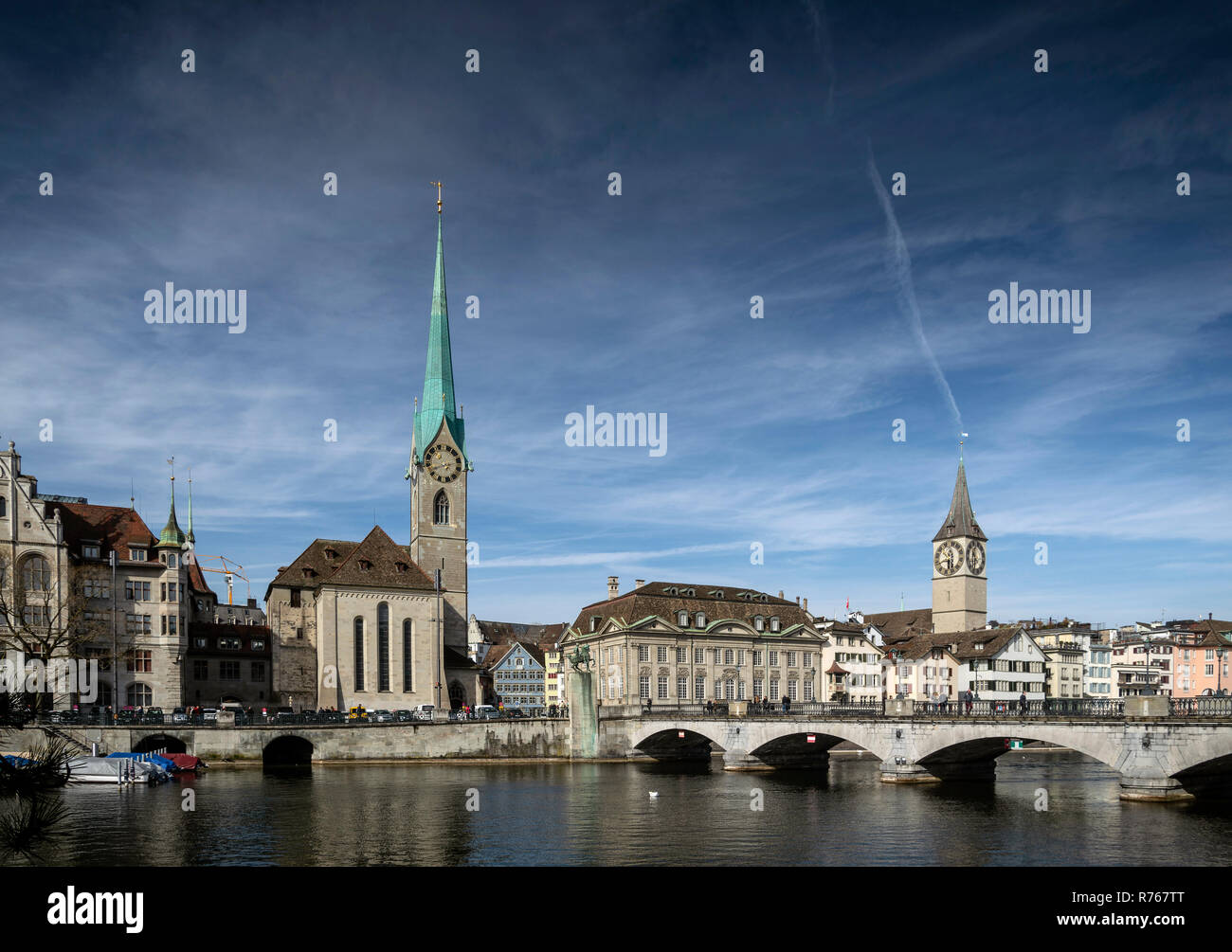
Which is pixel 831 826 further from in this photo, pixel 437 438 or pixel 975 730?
pixel 437 438

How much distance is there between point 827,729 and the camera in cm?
5856

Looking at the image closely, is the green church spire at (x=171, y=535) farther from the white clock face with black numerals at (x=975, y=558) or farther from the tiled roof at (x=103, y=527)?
the white clock face with black numerals at (x=975, y=558)

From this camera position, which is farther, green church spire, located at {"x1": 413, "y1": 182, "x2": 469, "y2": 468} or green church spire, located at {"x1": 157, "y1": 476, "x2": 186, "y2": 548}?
green church spire, located at {"x1": 413, "y1": 182, "x2": 469, "y2": 468}

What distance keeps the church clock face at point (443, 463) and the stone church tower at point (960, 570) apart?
81142 mm

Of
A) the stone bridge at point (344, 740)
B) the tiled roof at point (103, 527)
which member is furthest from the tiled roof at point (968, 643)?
the tiled roof at point (103, 527)

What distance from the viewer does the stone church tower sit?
6053 inches

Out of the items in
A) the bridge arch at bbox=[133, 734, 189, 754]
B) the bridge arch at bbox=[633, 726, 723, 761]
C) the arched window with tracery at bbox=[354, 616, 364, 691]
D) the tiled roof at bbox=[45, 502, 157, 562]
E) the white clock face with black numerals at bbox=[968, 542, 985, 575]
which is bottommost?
the bridge arch at bbox=[633, 726, 723, 761]

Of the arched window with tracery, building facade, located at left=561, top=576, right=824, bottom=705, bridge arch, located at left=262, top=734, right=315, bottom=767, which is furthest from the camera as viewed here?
building facade, located at left=561, top=576, right=824, bottom=705

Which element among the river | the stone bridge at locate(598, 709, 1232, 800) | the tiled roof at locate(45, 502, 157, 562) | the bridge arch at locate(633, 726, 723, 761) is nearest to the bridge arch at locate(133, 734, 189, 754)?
the river

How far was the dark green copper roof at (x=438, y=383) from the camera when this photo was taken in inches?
4241

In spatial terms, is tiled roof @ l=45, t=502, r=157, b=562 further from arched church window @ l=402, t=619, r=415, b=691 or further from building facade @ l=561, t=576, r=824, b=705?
building facade @ l=561, t=576, r=824, b=705

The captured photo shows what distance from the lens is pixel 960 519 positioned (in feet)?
520

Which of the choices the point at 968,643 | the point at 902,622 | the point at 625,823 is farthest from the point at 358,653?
the point at 902,622
